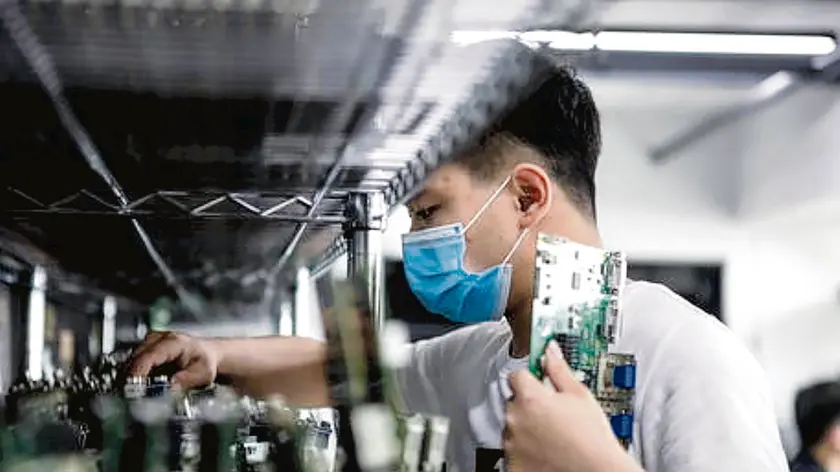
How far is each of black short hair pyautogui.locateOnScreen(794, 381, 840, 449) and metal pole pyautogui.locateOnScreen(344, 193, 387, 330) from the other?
1.82 ft

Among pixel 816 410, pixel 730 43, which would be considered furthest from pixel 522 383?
pixel 816 410

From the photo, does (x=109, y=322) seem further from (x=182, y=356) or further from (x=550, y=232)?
(x=550, y=232)

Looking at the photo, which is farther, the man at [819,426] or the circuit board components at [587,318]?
the man at [819,426]

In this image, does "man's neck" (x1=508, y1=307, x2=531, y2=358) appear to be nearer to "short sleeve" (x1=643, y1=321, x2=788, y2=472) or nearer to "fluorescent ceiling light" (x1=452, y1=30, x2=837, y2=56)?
"short sleeve" (x1=643, y1=321, x2=788, y2=472)

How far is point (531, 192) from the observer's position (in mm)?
931

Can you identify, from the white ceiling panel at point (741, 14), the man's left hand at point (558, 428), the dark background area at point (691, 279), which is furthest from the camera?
the white ceiling panel at point (741, 14)

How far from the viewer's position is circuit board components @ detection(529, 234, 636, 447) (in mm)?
855

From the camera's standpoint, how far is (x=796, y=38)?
122 cm

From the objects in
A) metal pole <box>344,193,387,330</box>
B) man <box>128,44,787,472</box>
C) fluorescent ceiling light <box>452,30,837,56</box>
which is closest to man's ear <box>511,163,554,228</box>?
man <box>128,44,787,472</box>

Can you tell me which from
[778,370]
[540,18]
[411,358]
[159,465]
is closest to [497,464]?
[411,358]

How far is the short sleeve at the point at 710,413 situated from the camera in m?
0.87

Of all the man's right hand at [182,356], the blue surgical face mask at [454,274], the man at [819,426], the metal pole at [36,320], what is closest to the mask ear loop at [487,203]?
the blue surgical face mask at [454,274]

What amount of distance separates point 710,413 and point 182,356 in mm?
411

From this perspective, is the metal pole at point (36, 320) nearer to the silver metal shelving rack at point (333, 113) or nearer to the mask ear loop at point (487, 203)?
the silver metal shelving rack at point (333, 113)
